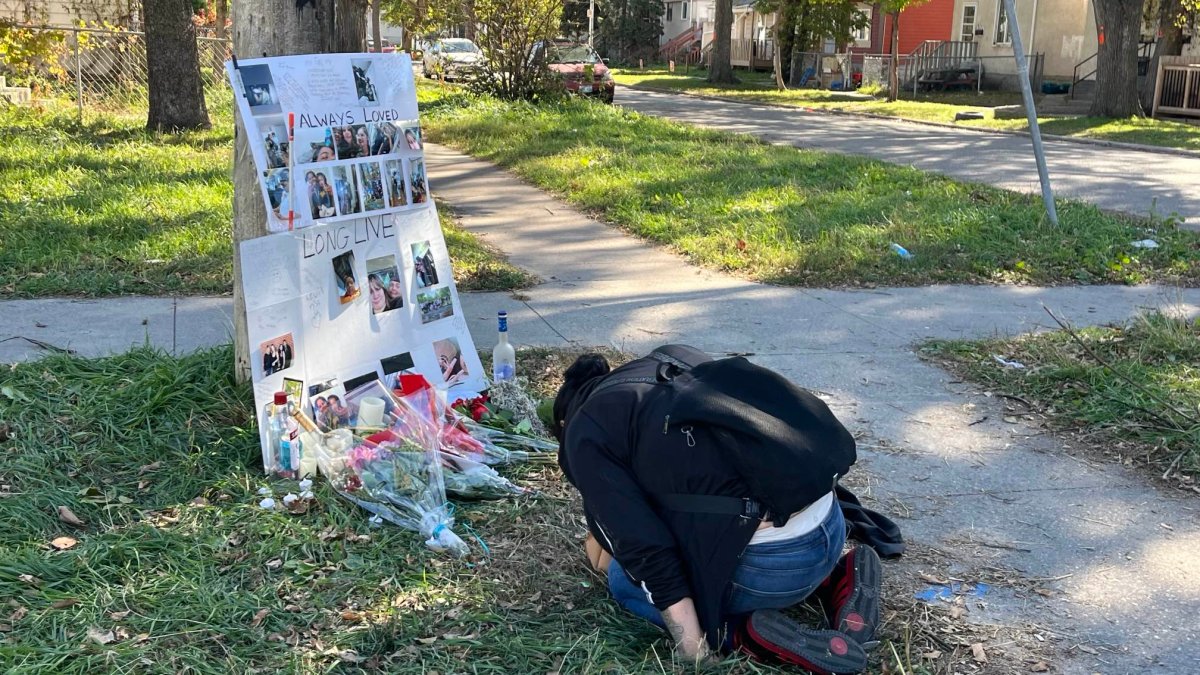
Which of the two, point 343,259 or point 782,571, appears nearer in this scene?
point 782,571

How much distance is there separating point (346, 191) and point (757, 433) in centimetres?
234

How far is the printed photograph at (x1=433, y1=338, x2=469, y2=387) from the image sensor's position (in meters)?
4.81

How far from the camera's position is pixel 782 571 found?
117 inches

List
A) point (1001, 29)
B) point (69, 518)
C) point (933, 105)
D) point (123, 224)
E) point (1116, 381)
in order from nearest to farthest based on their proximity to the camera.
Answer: point (69, 518) → point (1116, 381) → point (123, 224) → point (933, 105) → point (1001, 29)

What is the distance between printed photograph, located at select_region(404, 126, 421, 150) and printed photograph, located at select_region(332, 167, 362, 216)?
346mm

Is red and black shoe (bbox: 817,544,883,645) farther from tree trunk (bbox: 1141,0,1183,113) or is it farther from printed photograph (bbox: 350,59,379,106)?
tree trunk (bbox: 1141,0,1183,113)

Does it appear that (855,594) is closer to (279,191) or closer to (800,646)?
(800,646)

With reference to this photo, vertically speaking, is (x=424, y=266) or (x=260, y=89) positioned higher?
(x=260, y=89)

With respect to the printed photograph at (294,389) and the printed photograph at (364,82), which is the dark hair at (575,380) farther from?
the printed photograph at (364,82)

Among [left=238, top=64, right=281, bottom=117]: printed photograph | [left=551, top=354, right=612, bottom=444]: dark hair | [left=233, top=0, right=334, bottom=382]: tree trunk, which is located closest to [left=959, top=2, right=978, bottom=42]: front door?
[left=233, top=0, right=334, bottom=382]: tree trunk

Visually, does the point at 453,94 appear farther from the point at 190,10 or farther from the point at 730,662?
the point at 730,662

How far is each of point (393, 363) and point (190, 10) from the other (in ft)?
34.7

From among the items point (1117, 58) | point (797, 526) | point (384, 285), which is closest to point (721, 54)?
point (1117, 58)

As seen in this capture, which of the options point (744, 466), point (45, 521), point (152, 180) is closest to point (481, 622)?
point (744, 466)
